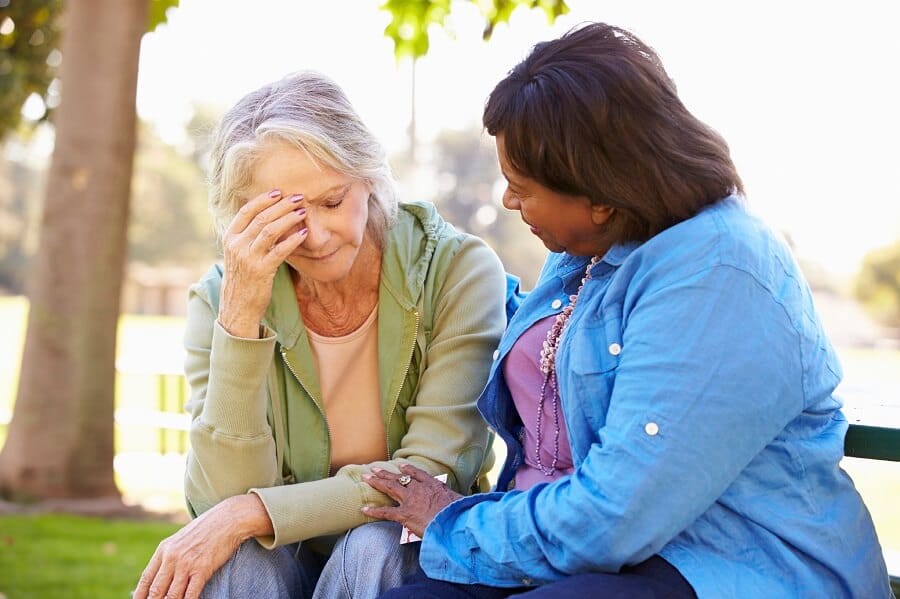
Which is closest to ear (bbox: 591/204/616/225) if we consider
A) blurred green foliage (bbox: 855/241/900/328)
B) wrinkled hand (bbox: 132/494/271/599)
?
wrinkled hand (bbox: 132/494/271/599)

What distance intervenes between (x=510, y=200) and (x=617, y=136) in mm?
312

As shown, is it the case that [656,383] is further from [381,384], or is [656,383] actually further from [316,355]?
[316,355]

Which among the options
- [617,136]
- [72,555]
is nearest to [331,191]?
[617,136]

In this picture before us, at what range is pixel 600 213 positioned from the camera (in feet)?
6.93

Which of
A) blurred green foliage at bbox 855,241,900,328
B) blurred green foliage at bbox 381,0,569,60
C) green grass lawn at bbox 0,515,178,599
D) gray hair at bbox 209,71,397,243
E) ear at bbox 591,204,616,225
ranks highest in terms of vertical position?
blurred green foliage at bbox 381,0,569,60

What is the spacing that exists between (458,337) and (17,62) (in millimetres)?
9081

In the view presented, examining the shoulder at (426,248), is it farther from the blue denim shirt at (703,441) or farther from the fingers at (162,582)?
the fingers at (162,582)

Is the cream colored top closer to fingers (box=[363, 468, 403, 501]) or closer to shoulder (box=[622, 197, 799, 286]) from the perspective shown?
fingers (box=[363, 468, 403, 501])

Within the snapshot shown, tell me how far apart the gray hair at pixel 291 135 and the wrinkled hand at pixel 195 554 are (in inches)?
28.4

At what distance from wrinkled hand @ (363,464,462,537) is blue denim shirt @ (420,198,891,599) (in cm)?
24

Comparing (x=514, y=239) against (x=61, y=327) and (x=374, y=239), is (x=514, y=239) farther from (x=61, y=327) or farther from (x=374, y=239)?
(x=374, y=239)

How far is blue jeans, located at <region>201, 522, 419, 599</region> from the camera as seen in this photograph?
2.30 metres

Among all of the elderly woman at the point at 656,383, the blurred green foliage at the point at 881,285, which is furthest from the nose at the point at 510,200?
the blurred green foliage at the point at 881,285

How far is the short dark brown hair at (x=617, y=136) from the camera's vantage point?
2004 millimetres
